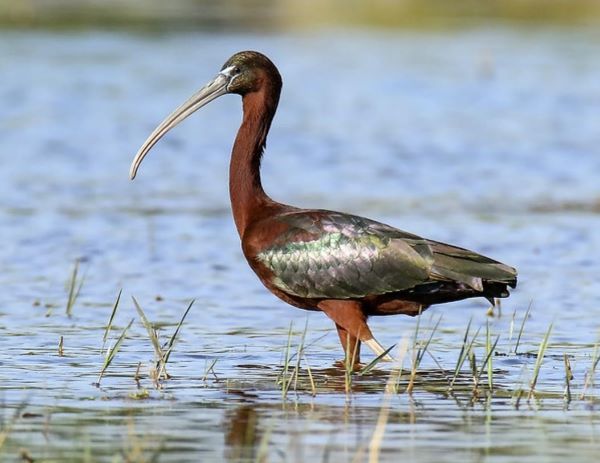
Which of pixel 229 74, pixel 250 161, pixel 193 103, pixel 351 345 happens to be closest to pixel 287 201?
pixel 193 103

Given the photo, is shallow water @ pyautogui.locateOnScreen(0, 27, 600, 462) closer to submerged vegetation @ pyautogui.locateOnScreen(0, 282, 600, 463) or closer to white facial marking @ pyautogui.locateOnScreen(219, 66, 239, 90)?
submerged vegetation @ pyautogui.locateOnScreen(0, 282, 600, 463)

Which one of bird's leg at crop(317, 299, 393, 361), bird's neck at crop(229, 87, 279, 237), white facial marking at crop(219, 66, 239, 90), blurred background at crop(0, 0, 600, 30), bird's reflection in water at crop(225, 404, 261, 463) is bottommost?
bird's reflection in water at crop(225, 404, 261, 463)

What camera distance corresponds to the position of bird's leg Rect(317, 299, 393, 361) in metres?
8.02

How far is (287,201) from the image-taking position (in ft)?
49.8

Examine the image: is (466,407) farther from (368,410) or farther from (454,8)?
(454,8)

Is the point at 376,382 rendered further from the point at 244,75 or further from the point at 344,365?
the point at 244,75

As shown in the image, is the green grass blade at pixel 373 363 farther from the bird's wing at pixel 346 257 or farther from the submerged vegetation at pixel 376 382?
the bird's wing at pixel 346 257

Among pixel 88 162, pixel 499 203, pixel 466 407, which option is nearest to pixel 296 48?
pixel 88 162

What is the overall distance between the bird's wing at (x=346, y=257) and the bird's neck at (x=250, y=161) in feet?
0.86

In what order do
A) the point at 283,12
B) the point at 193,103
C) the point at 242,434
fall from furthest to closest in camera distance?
the point at 283,12
the point at 193,103
the point at 242,434

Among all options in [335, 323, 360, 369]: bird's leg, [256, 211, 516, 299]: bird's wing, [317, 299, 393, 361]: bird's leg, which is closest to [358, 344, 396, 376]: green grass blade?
[335, 323, 360, 369]: bird's leg

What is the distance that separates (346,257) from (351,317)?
1.06 feet

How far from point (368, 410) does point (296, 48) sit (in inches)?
986

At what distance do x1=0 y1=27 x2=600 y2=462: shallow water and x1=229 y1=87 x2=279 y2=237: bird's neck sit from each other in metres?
0.83
